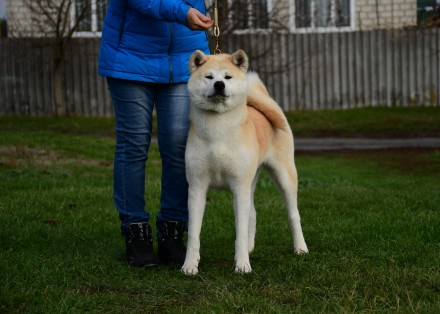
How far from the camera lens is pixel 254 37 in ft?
63.6

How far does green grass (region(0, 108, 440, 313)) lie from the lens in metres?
3.92

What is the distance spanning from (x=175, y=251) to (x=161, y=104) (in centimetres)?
88

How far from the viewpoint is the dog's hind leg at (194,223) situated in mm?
4711

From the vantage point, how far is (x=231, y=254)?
5203mm

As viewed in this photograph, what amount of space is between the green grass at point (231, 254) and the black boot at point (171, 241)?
17 cm

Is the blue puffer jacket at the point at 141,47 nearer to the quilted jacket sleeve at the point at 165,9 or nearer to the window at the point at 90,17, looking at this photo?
the quilted jacket sleeve at the point at 165,9

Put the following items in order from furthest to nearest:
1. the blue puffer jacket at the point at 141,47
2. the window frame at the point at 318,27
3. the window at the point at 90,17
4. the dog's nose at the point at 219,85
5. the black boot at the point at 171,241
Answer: the window frame at the point at 318,27
the window at the point at 90,17
the black boot at the point at 171,241
the blue puffer jacket at the point at 141,47
the dog's nose at the point at 219,85

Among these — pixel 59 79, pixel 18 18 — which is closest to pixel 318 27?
pixel 59 79

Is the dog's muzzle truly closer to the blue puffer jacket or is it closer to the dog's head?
the dog's head

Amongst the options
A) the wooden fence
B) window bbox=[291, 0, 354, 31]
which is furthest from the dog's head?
window bbox=[291, 0, 354, 31]

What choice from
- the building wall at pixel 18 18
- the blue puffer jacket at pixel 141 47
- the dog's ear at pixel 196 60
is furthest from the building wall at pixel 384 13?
the dog's ear at pixel 196 60

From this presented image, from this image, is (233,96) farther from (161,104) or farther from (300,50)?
(300,50)

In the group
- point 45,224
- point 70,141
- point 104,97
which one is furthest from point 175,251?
point 104,97

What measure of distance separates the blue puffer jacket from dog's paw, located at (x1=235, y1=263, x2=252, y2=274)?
3.64 ft
